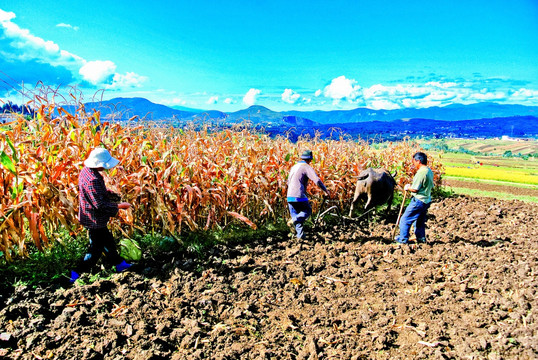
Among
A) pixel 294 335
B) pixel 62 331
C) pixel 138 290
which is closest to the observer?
pixel 62 331

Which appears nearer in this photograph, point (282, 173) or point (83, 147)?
point (83, 147)

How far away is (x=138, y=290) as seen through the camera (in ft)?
12.1

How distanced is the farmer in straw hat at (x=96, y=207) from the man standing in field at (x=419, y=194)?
→ 4.63 metres

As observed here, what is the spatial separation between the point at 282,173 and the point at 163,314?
387 centimetres

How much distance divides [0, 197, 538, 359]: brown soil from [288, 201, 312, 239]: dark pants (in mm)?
438

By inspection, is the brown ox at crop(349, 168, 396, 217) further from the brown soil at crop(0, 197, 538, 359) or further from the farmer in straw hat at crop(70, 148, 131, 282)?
the farmer in straw hat at crop(70, 148, 131, 282)

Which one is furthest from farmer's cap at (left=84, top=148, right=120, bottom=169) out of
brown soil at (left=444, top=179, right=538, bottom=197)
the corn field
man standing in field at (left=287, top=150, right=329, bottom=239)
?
brown soil at (left=444, top=179, right=538, bottom=197)

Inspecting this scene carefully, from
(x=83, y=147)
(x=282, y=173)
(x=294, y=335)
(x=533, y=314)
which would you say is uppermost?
(x=83, y=147)

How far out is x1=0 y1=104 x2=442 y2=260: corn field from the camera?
3.77 meters

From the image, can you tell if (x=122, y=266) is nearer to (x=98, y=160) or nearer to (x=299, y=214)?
(x=98, y=160)

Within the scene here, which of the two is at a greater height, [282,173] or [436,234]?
[282,173]

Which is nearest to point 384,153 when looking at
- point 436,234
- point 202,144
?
point 436,234

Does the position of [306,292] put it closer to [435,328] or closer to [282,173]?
[435,328]

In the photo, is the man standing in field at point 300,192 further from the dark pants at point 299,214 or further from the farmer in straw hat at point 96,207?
the farmer in straw hat at point 96,207
